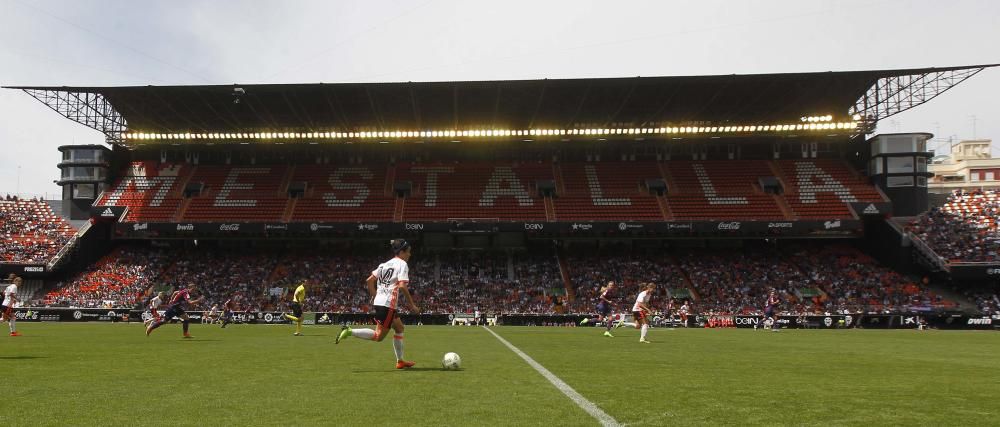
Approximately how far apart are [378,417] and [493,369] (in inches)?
214

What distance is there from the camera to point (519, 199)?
60312 millimetres

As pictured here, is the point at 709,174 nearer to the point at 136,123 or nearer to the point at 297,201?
the point at 297,201

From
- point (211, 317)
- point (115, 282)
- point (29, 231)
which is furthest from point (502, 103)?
point (29, 231)

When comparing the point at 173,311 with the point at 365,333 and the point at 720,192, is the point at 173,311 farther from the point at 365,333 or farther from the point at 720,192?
the point at 720,192

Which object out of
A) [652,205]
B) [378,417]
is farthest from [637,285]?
[378,417]

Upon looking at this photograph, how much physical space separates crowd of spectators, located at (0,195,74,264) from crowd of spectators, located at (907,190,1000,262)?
67116 millimetres

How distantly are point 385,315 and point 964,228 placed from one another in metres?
56.6

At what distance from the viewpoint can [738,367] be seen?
1320 cm

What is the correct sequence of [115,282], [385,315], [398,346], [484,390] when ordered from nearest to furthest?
[484,390] < [385,315] < [398,346] < [115,282]

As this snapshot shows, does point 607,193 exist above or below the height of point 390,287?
above

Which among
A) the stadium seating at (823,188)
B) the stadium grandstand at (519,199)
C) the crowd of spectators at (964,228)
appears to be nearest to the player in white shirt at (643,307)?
the stadium grandstand at (519,199)

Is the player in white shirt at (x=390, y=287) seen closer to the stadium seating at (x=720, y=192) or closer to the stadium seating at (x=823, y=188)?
the stadium seating at (x=720, y=192)

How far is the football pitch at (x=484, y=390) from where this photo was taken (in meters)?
7.22

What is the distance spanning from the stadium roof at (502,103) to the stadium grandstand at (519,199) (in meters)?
0.23
